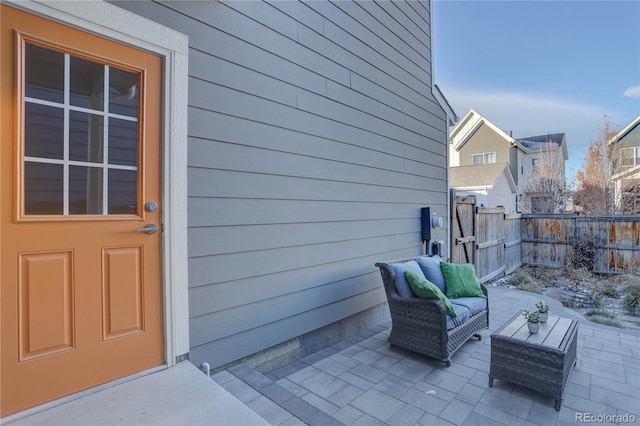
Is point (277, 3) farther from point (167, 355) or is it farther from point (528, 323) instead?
point (528, 323)

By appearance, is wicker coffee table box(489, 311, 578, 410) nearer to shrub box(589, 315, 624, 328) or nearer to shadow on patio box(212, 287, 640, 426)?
shadow on patio box(212, 287, 640, 426)

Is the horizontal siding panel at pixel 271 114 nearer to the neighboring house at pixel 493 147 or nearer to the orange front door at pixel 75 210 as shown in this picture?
the orange front door at pixel 75 210

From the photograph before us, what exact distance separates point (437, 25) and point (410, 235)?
382cm

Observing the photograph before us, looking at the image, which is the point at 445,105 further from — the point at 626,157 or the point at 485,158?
the point at 485,158

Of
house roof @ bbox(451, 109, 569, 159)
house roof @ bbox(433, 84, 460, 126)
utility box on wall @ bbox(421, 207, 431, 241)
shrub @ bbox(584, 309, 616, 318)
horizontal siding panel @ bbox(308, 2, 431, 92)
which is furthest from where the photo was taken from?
house roof @ bbox(451, 109, 569, 159)

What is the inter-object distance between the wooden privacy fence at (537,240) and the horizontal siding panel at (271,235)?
2.61 meters

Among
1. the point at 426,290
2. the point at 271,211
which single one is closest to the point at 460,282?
the point at 426,290

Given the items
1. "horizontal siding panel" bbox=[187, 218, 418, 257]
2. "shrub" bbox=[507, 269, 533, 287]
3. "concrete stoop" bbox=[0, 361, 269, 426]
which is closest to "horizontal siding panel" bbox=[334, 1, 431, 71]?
"horizontal siding panel" bbox=[187, 218, 418, 257]

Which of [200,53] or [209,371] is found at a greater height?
[200,53]

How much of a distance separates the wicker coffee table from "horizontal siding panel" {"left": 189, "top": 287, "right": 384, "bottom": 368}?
56.6 inches

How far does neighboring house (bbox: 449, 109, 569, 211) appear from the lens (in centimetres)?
1694

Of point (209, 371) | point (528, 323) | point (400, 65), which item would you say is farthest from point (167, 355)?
point (400, 65)

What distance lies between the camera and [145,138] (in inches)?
78.0

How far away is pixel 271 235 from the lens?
2.71m
